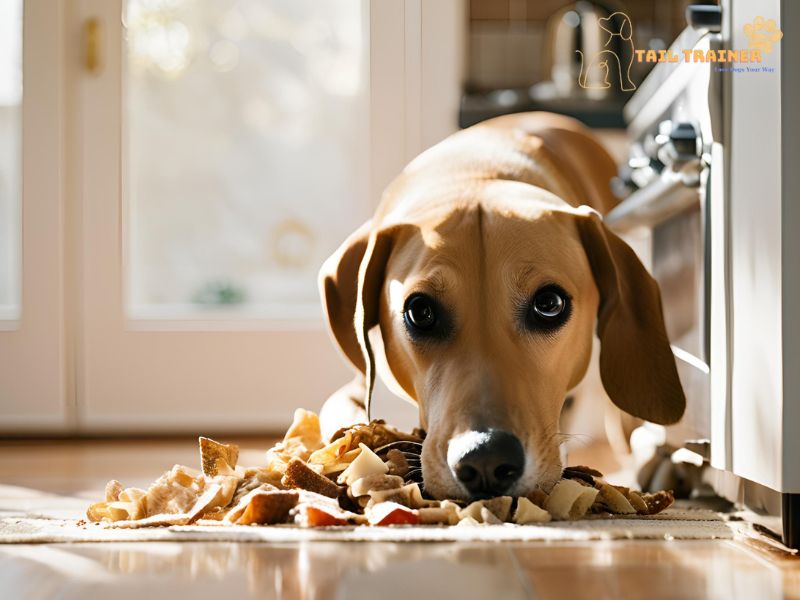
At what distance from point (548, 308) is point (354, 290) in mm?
380

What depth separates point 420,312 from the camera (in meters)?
1.47

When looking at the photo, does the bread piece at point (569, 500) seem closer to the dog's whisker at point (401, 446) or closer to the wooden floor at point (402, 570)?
the wooden floor at point (402, 570)

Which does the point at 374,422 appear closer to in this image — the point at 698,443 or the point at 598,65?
the point at 698,443

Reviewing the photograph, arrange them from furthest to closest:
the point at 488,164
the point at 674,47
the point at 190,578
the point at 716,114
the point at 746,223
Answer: the point at 488,164 → the point at 674,47 → the point at 716,114 → the point at 746,223 → the point at 190,578

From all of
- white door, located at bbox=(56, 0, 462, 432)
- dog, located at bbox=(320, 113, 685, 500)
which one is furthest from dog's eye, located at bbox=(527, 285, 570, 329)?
white door, located at bbox=(56, 0, 462, 432)

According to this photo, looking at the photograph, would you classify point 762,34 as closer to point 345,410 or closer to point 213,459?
point 213,459

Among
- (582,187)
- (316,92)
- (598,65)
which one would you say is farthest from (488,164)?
(316,92)

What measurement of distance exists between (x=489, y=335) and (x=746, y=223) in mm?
383

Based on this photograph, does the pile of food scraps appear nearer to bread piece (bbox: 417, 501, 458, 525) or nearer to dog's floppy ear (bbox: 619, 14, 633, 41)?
bread piece (bbox: 417, 501, 458, 525)

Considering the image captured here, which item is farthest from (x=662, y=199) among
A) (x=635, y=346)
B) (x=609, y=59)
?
(x=609, y=59)

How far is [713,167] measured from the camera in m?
1.37

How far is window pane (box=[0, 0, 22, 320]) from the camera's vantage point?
2766 mm

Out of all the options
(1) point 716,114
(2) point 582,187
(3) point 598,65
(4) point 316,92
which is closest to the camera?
(1) point 716,114

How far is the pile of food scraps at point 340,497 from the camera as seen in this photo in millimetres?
1196
